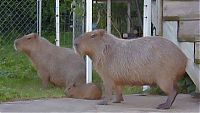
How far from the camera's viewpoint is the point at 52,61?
8.20 metres

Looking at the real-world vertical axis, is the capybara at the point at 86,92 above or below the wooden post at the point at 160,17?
below

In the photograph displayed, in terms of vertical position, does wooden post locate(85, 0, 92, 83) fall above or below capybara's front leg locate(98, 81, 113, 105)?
above

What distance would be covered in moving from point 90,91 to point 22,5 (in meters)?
5.90

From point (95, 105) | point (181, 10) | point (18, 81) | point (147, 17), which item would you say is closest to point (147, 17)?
point (147, 17)

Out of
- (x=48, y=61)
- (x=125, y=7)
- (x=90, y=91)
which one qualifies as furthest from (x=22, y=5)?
(x=90, y=91)

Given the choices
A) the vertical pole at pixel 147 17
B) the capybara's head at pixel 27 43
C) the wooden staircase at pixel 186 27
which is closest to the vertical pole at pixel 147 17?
the vertical pole at pixel 147 17

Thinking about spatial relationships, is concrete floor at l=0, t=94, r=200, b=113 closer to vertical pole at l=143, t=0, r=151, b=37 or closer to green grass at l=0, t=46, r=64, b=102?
green grass at l=0, t=46, r=64, b=102

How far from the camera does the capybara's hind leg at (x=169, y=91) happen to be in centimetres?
571

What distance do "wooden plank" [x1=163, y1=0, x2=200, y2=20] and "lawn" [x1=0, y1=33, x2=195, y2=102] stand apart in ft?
3.90

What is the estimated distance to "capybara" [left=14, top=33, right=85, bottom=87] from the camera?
26.1ft

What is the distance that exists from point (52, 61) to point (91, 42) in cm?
221

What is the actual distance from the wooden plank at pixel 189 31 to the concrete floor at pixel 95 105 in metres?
0.80

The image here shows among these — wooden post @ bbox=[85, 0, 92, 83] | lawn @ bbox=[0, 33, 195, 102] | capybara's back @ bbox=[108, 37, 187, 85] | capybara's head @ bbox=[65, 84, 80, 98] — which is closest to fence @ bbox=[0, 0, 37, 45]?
lawn @ bbox=[0, 33, 195, 102]

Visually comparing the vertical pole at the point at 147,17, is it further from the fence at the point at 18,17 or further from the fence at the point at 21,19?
the fence at the point at 18,17
